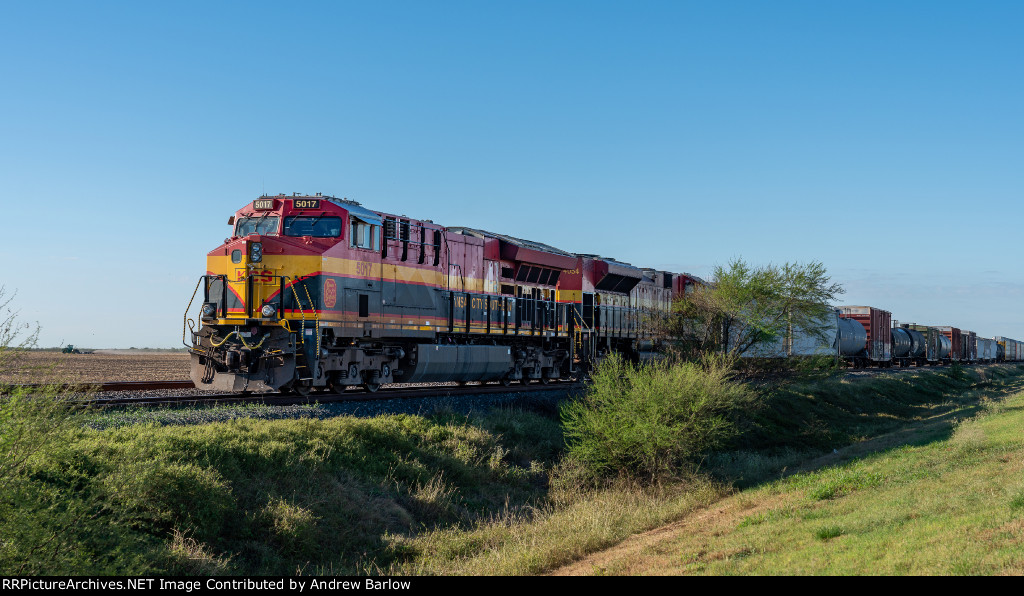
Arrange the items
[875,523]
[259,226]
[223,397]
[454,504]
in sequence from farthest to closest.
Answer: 1. [259,226]
2. [223,397]
3. [454,504]
4. [875,523]

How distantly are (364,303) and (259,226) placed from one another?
2921 mm

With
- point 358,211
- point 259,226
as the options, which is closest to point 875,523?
point 358,211

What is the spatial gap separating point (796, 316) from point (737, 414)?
→ 877cm

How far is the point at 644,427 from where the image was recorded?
16703 mm

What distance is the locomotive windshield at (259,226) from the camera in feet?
53.9

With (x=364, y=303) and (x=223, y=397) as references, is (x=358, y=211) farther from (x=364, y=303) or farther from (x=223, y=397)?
(x=223, y=397)

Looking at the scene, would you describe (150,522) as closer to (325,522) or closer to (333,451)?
(325,522)

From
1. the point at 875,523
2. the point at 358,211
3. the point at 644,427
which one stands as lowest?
the point at 875,523

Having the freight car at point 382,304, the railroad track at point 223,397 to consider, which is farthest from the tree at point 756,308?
the railroad track at point 223,397

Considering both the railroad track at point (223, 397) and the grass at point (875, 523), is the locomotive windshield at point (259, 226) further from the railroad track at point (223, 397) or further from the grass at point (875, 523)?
the grass at point (875, 523)

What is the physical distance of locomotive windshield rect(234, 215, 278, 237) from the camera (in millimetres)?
16422

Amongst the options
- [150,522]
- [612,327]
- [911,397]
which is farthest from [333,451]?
[911,397]

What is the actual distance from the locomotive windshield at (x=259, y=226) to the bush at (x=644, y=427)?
813 cm

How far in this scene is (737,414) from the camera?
74.7ft
